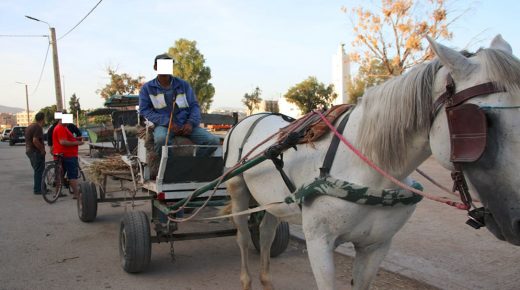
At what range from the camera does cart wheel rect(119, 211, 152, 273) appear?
13.5 ft

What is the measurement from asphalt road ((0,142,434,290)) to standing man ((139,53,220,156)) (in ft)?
4.38

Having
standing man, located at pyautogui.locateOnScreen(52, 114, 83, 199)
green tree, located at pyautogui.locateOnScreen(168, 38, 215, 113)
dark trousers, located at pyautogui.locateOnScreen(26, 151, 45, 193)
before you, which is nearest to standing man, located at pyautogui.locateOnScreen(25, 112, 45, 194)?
dark trousers, located at pyautogui.locateOnScreen(26, 151, 45, 193)

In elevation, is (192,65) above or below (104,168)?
above

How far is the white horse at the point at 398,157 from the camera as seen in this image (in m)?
1.58

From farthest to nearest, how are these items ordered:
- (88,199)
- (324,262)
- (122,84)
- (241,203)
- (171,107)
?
(122,84)
(88,199)
(171,107)
(241,203)
(324,262)

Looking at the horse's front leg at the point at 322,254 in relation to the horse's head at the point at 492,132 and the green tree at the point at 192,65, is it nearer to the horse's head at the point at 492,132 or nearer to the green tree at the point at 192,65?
the horse's head at the point at 492,132

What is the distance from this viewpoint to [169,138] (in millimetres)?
4367

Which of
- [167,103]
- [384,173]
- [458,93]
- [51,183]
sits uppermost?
[167,103]

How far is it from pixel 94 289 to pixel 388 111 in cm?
339

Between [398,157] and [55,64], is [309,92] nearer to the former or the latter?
[55,64]

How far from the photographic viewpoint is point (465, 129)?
1.62 meters

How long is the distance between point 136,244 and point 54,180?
5.81 metres

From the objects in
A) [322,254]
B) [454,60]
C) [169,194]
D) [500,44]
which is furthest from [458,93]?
[169,194]

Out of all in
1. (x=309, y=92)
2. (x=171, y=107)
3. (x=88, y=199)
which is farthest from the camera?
(x=309, y=92)
